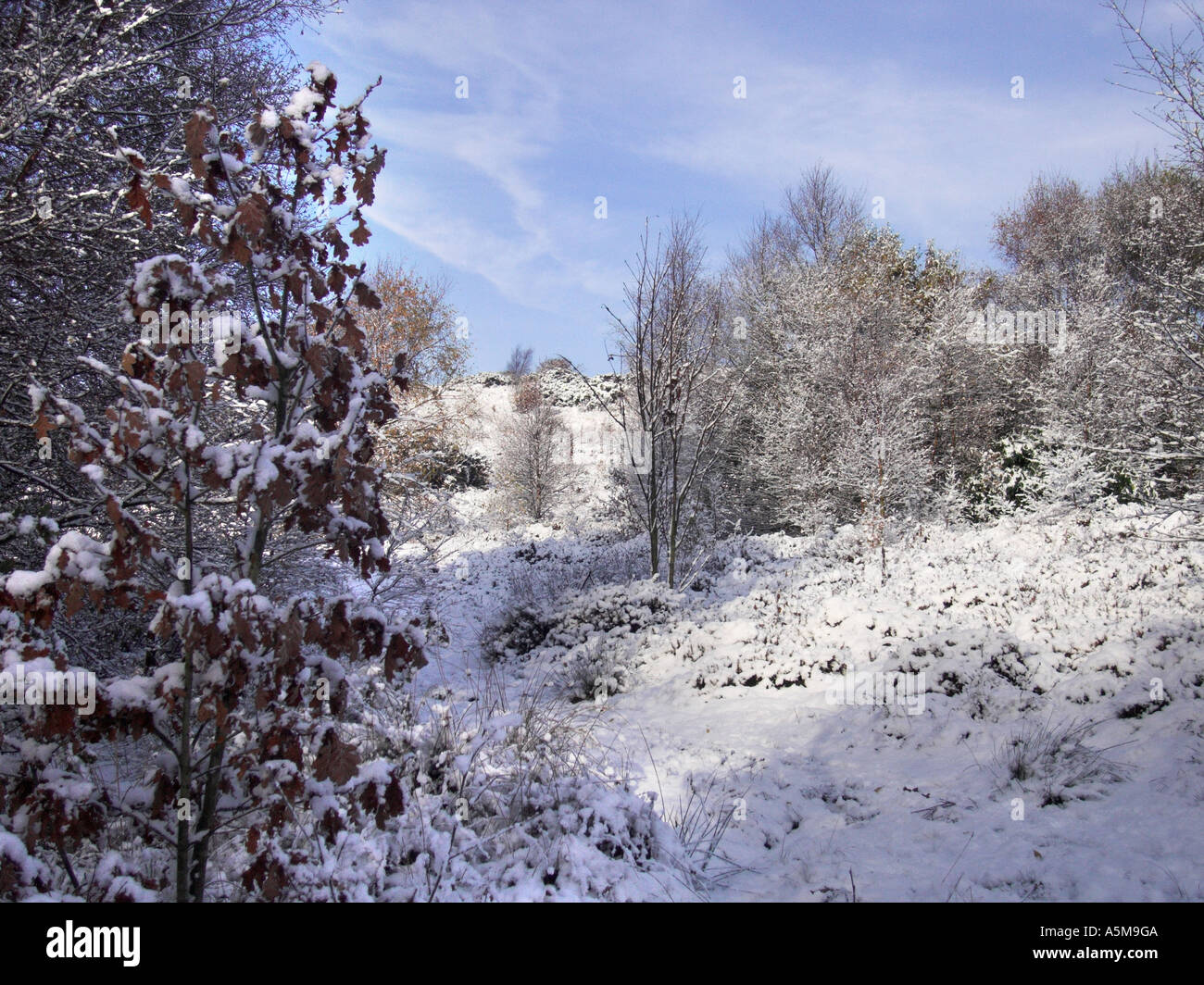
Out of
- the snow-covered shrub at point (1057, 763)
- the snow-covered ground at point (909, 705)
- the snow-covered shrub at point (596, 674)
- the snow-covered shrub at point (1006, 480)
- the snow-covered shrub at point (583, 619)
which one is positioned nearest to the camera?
the snow-covered ground at point (909, 705)

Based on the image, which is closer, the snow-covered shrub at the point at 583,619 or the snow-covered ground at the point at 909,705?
the snow-covered ground at the point at 909,705

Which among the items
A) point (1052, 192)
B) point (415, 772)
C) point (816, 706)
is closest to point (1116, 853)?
point (816, 706)

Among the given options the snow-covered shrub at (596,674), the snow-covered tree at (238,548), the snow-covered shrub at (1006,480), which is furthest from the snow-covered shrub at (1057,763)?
the snow-covered shrub at (1006,480)

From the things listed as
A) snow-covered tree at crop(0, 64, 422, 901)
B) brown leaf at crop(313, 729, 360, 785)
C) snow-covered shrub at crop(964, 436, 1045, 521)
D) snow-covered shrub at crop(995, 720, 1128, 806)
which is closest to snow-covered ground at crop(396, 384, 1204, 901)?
snow-covered shrub at crop(995, 720, 1128, 806)

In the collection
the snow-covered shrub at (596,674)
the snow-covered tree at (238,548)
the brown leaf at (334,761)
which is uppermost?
the snow-covered tree at (238,548)

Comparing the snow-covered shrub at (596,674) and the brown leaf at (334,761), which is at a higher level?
the brown leaf at (334,761)

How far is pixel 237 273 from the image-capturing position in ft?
21.8

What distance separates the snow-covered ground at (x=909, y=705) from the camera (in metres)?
3.97

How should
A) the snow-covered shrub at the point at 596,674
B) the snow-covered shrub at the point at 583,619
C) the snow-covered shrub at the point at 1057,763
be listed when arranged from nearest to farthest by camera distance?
the snow-covered shrub at the point at 1057,763, the snow-covered shrub at the point at 596,674, the snow-covered shrub at the point at 583,619

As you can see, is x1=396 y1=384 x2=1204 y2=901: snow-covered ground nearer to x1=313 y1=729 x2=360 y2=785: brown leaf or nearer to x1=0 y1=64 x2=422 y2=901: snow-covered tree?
x1=313 y1=729 x2=360 y2=785: brown leaf

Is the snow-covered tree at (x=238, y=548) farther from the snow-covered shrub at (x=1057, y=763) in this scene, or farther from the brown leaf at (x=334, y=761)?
the snow-covered shrub at (x=1057, y=763)

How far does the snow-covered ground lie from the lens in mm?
3971

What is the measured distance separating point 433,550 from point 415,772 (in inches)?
141

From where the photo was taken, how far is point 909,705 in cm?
630
